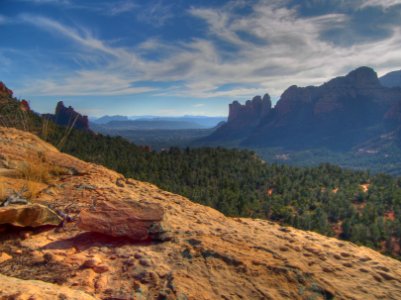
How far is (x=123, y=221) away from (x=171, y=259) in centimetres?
143

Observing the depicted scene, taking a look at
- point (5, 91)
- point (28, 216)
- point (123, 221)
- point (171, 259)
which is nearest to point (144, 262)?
point (171, 259)

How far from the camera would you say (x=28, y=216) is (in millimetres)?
6016

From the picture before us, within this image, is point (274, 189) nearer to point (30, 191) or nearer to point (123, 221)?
point (30, 191)

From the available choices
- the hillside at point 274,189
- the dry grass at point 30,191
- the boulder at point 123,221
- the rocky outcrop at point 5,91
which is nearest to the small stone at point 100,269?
the boulder at point 123,221

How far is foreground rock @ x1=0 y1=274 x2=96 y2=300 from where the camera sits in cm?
357

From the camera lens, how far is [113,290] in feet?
15.3

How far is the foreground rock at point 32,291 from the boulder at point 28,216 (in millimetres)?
1950

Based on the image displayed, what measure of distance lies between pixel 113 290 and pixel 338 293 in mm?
3906

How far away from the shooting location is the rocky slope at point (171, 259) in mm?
4789

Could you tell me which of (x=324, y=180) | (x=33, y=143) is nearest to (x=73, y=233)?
(x=33, y=143)

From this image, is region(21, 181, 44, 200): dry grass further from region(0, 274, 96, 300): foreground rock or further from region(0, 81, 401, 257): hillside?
region(0, 81, 401, 257): hillside

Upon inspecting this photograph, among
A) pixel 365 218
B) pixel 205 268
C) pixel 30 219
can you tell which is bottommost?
pixel 365 218

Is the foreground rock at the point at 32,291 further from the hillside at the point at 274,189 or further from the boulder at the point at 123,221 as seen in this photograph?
the hillside at the point at 274,189

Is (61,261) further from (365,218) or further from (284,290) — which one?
(365,218)
